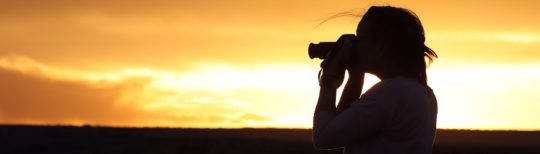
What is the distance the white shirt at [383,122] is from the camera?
3.10 m

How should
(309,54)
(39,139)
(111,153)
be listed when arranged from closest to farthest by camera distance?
1. (309,54)
2. (111,153)
3. (39,139)

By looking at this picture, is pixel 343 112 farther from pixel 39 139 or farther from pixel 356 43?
pixel 39 139

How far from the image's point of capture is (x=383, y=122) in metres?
3.12

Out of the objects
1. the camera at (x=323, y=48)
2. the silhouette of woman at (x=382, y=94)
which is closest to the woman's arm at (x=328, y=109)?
the silhouette of woman at (x=382, y=94)

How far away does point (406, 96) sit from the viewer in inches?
125

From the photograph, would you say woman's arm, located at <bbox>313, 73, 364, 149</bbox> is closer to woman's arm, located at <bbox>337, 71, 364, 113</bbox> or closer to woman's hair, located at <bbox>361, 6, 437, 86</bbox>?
woman's arm, located at <bbox>337, 71, 364, 113</bbox>

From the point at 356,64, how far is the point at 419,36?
0.23 metres

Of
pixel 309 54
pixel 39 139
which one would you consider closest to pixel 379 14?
pixel 309 54

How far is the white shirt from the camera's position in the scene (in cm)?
310

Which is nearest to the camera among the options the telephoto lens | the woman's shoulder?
the telephoto lens

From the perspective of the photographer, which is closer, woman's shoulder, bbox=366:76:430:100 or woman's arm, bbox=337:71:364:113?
woman's shoulder, bbox=366:76:430:100

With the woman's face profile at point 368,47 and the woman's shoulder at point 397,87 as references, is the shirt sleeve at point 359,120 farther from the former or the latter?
the woman's face profile at point 368,47

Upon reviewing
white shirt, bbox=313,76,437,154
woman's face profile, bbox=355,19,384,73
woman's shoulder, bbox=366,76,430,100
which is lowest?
white shirt, bbox=313,76,437,154

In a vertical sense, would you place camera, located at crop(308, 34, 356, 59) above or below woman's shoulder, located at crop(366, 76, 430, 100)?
above
